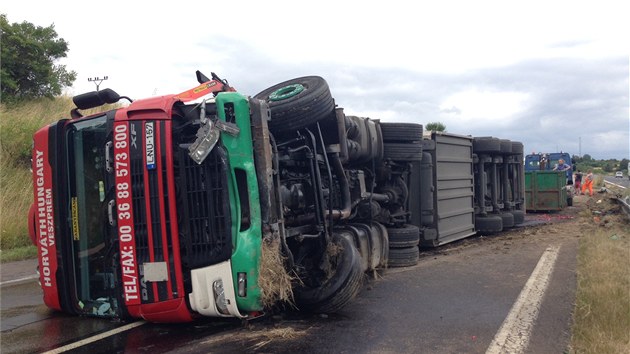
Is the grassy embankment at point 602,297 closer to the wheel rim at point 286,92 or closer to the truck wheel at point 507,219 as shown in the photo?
the truck wheel at point 507,219

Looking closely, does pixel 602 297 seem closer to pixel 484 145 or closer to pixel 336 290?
pixel 336 290

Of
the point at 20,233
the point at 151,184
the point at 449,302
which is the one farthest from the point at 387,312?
the point at 20,233

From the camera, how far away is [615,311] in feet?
17.5

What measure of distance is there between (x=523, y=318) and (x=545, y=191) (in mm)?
14473

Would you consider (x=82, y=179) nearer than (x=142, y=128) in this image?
No

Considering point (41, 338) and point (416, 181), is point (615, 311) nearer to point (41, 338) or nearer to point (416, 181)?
point (416, 181)

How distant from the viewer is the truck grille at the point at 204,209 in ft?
14.0

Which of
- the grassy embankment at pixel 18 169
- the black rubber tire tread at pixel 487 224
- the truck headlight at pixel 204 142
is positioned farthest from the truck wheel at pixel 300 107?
the black rubber tire tread at pixel 487 224

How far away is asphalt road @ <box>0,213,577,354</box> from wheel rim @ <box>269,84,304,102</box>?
2171 millimetres

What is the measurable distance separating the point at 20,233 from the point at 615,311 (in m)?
10.6

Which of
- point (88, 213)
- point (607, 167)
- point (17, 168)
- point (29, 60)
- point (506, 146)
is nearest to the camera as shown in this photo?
point (88, 213)

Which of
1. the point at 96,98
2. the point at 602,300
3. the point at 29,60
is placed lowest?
the point at 602,300

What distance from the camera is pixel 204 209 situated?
433 centimetres

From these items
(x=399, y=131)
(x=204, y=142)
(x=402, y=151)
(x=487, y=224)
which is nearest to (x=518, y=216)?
(x=487, y=224)
